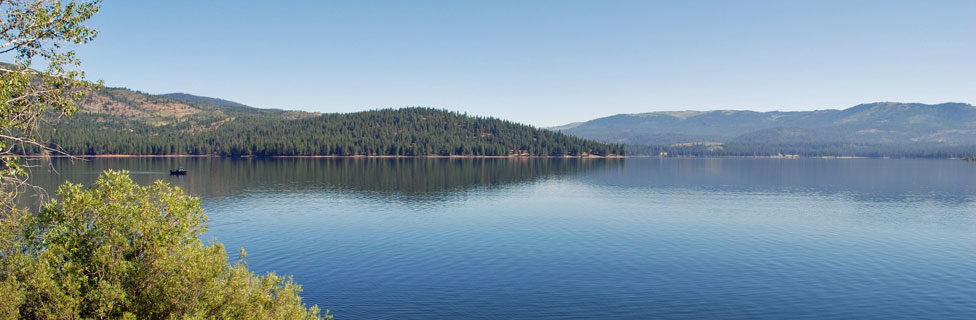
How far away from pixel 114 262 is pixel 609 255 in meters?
44.4

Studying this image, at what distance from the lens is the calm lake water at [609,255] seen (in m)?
40.2

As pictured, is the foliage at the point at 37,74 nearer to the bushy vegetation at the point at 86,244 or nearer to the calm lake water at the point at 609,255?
the bushy vegetation at the point at 86,244

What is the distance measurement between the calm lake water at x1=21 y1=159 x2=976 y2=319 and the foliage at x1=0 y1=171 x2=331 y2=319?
13.3 m

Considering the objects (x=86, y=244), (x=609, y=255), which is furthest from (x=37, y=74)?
(x=609, y=255)

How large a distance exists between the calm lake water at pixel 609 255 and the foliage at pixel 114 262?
13305 millimetres

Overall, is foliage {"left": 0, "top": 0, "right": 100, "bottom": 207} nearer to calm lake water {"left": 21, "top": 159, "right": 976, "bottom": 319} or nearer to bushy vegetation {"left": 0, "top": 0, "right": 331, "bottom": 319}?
bushy vegetation {"left": 0, "top": 0, "right": 331, "bottom": 319}

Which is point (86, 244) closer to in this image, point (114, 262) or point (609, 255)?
point (114, 262)

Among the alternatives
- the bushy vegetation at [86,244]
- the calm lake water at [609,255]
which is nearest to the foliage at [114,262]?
the bushy vegetation at [86,244]

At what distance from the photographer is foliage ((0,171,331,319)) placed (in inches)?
923

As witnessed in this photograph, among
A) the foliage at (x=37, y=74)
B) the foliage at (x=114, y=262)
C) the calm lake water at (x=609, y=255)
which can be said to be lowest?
the calm lake water at (x=609, y=255)

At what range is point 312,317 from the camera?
30.4 meters

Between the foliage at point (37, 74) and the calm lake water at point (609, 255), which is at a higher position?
the foliage at point (37, 74)

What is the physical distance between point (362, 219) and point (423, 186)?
6031cm

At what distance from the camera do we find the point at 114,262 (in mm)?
24422
